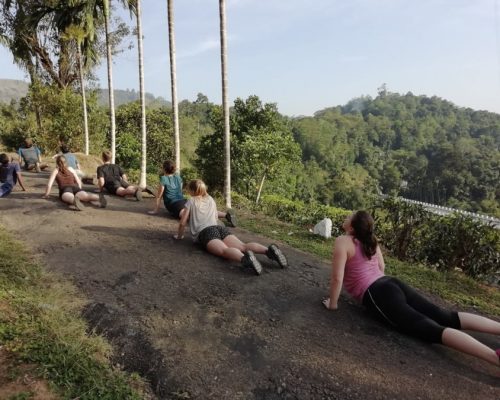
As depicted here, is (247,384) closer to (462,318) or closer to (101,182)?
(462,318)

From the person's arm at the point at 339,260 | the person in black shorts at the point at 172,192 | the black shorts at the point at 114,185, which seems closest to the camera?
the person's arm at the point at 339,260

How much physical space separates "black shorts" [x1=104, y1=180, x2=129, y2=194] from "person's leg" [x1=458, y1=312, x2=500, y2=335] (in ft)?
24.9

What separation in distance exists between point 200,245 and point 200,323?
215 centimetres

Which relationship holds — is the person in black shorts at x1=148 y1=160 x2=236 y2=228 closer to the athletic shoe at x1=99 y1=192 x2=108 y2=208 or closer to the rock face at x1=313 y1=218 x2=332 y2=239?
the athletic shoe at x1=99 y1=192 x2=108 y2=208

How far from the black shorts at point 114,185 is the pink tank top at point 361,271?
658 centimetres

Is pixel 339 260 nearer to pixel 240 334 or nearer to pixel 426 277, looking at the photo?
pixel 240 334

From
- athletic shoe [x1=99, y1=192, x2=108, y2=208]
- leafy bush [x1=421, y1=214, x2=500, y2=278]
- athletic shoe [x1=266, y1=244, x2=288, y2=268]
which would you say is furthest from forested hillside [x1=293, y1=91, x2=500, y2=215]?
athletic shoe [x1=99, y1=192, x2=108, y2=208]

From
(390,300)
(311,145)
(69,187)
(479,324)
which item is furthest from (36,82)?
(311,145)

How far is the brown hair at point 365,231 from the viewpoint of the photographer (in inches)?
160

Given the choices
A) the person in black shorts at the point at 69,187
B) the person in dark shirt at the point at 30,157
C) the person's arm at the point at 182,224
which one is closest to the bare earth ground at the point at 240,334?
the person's arm at the point at 182,224

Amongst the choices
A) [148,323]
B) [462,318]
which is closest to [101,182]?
[148,323]

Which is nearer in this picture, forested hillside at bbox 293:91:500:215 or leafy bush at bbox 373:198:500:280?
leafy bush at bbox 373:198:500:280

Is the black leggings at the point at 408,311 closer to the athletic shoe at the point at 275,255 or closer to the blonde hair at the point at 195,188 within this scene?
the athletic shoe at the point at 275,255

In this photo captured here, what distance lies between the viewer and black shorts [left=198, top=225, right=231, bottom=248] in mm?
5578
